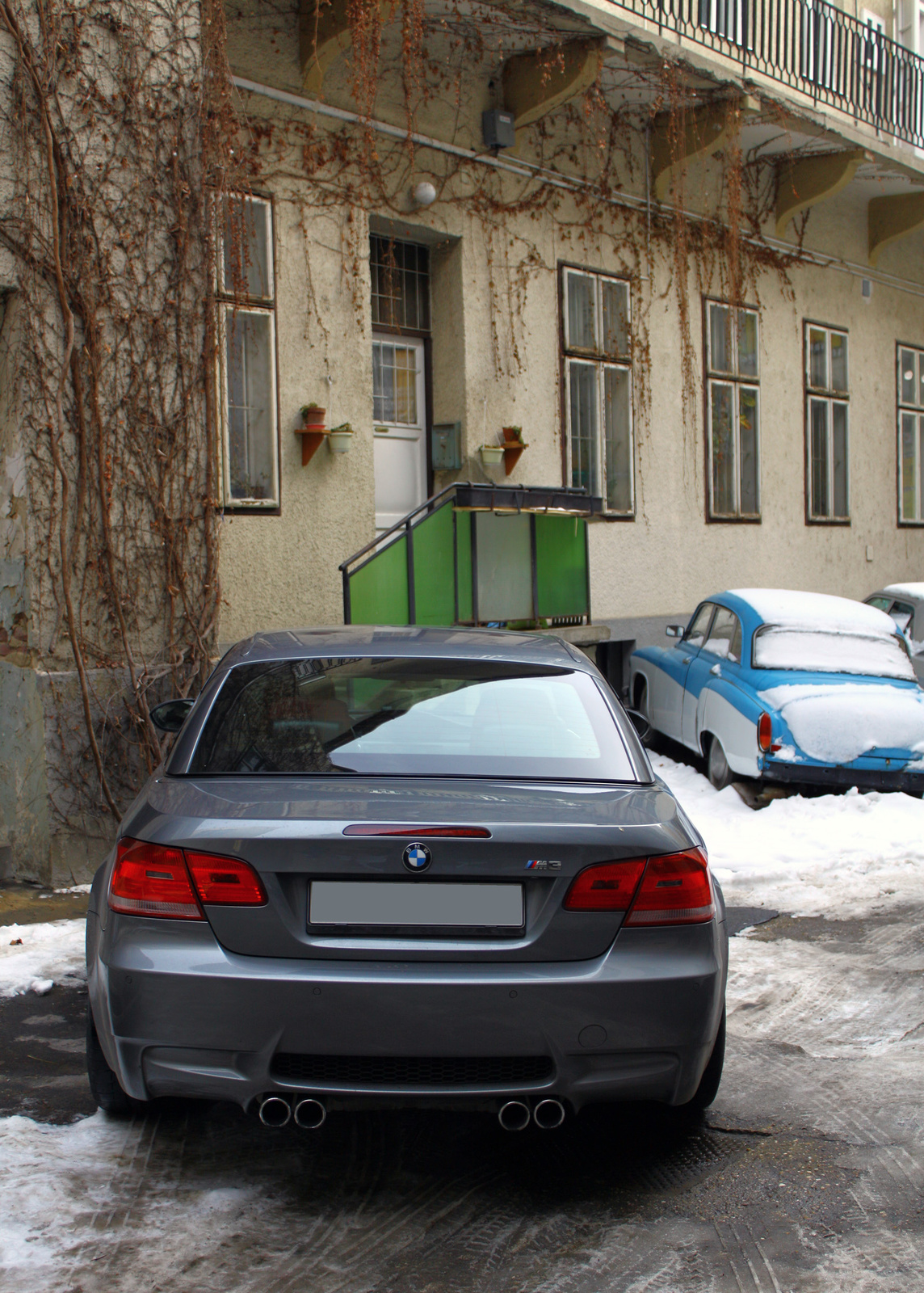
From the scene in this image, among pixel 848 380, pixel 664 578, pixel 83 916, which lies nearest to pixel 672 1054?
pixel 83 916

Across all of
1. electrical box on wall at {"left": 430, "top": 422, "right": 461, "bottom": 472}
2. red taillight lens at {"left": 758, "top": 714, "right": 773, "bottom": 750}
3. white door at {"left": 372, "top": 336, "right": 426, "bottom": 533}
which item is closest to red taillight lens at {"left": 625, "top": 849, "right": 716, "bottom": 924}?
red taillight lens at {"left": 758, "top": 714, "right": 773, "bottom": 750}

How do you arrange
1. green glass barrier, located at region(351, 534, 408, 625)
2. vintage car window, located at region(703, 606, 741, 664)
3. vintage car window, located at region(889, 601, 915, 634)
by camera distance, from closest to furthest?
green glass barrier, located at region(351, 534, 408, 625) < vintage car window, located at region(703, 606, 741, 664) < vintage car window, located at region(889, 601, 915, 634)

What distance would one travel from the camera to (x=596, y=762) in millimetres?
3535

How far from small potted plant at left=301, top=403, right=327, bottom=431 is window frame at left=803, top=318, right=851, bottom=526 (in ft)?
27.1

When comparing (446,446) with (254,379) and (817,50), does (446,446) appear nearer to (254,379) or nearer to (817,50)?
(254,379)

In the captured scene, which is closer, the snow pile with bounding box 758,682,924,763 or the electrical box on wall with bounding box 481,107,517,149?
the snow pile with bounding box 758,682,924,763

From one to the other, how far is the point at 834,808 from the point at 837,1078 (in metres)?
4.25

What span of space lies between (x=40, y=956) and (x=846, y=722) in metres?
5.32

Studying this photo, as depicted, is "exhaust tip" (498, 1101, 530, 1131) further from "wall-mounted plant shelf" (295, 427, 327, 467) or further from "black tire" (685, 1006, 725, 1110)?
"wall-mounted plant shelf" (295, 427, 327, 467)

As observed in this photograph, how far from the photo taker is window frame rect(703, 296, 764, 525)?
14172 millimetres

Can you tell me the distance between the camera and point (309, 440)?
9688 millimetres

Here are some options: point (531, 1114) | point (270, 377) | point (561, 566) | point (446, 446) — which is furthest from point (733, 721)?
point (531, 1114)

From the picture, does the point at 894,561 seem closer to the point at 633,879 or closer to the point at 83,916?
the point at 83,916

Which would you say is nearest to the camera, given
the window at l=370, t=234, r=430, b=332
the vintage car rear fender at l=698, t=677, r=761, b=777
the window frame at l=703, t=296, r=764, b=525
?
the vintage car rear fender at l=698, t=677, r=761, b=777
